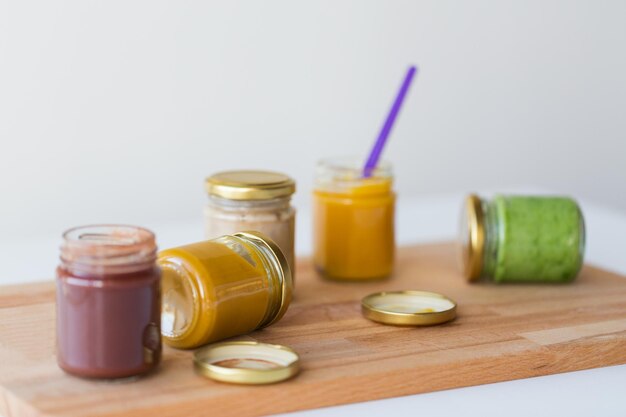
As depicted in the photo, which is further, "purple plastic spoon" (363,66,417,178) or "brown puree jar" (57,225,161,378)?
"purple plastic spoon" (363,66,417,178)

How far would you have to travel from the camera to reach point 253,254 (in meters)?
1.28

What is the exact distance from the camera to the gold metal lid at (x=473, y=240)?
5.13 feet

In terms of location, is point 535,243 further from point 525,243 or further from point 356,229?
point 356,229

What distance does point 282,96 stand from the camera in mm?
2707

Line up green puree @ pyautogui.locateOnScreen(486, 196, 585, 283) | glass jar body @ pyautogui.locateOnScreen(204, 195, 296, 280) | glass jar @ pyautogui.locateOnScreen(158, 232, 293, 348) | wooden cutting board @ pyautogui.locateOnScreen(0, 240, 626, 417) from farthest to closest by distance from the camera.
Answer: green puree @ pyautogui.locateOnScreen(486, 196, 585, 283), glass jar body @ pyautogui.locateOnScreen(204, 195, 296, 280), glass jar @ pyautogui.locateOnScreen(158, 232, 293, 348), wooden cutting board @ pyautogui.locateOnScreen(0, 240, 626, 417)

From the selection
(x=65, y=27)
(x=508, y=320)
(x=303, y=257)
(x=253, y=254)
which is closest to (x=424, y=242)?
(x=303, y=257)

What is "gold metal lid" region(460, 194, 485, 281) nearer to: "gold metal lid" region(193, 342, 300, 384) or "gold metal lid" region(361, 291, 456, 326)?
"gold metal lid" region(361, 291, 456, 326)

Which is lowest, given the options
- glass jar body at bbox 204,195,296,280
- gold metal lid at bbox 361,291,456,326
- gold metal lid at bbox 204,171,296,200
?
gold metal lid at bbox 361,291,456,326

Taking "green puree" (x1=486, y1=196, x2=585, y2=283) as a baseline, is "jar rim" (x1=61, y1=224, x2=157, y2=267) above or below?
above

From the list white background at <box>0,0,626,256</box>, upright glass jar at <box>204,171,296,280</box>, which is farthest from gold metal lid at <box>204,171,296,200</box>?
white background at <box>0,0,626,256</box>

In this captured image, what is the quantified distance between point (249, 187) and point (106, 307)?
391 mm

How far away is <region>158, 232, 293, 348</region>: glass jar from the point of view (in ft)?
3.94

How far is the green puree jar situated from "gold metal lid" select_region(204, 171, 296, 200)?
30cm

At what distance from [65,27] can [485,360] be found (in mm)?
1580
